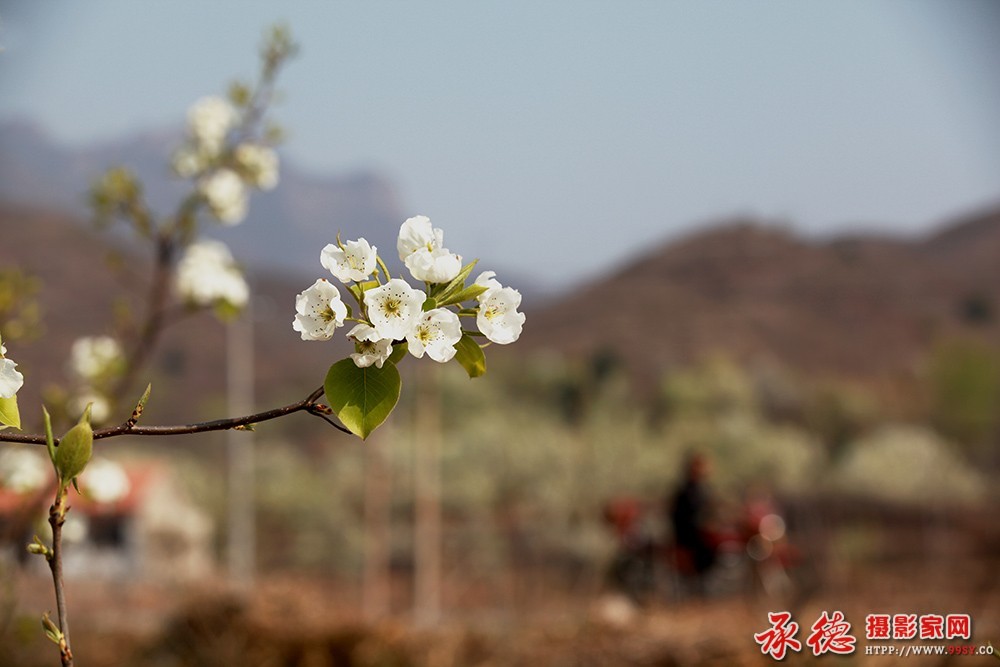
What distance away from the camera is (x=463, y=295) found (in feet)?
2.97

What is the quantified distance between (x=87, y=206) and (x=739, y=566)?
22.3 ft

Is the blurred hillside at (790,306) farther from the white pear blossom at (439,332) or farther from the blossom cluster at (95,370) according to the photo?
the white pear blossom at (439,332)

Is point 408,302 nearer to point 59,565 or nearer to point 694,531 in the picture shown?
point 59,565

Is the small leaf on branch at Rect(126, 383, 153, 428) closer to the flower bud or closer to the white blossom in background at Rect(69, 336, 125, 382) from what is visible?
the flower bud

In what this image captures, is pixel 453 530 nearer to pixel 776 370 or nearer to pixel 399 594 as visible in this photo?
pixel 399 594

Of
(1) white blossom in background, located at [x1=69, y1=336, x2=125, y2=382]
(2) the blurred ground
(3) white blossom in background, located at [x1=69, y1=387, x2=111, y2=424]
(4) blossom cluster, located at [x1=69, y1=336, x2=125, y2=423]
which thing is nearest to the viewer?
(3) white blossom in background, located at [x1=69, y1=387, x2=111, y2=424]

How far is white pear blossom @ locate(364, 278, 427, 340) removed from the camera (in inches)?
33.2

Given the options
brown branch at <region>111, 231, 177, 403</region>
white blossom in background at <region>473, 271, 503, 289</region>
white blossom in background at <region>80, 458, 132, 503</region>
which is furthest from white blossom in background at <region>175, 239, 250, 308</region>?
white blossom in background at <region>473, 271, 503, 289</region>

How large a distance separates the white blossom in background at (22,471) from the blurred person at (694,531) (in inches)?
253

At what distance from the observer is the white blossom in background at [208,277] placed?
2.75 m

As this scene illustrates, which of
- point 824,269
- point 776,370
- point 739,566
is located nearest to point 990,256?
point 824,269

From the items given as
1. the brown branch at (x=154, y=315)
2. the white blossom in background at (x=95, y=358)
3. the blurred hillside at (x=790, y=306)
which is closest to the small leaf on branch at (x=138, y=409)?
the brown branch at (x=154, y=315)

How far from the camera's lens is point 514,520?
611 inches

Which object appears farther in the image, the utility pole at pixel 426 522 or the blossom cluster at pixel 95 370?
the utility pole at pixel 426 522
